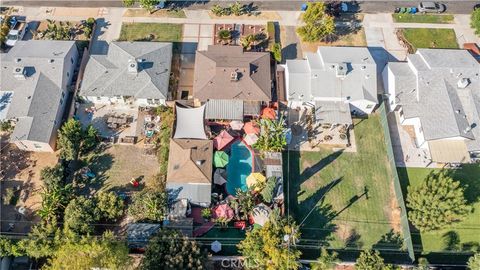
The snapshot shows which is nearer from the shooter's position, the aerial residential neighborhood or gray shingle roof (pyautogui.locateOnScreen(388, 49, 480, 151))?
the aerial residential neighborhood

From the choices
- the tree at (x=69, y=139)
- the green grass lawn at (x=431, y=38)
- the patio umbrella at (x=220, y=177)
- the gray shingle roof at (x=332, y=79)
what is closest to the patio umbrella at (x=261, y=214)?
the patio umbrella at (x=220, y=177)

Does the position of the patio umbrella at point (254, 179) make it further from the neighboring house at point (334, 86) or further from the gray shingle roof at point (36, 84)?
the gray shingle roof at point (36, 84)

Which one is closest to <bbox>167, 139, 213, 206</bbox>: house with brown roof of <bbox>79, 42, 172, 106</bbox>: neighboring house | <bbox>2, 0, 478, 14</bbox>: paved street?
<bbox>79, 42, 172, 106</bbox>: neighboring house

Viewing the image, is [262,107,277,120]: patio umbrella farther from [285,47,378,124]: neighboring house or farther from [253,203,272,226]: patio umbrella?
[253,203,272,226]: patio umbrella

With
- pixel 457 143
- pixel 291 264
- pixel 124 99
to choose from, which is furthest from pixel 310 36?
pixel 291 264

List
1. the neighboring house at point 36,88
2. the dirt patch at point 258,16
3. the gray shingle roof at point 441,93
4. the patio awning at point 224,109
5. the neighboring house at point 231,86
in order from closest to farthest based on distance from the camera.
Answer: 1. the neighboring house at point 36,88
2. the gray shingle roof at point 441,93
3. the patio awning at point 224,109
4. the neighboring house at point 231,86
5. the dirt patch at point 258,16

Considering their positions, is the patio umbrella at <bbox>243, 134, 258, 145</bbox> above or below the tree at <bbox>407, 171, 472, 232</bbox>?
above
